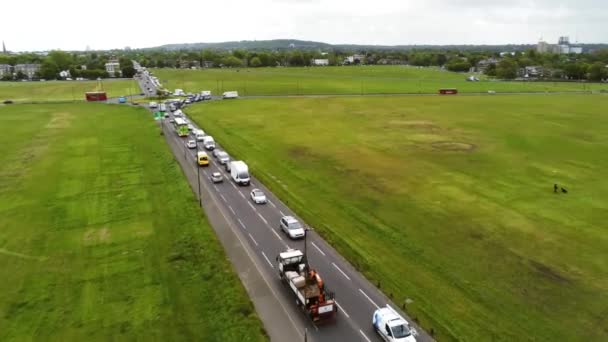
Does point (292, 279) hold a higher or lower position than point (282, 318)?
higher

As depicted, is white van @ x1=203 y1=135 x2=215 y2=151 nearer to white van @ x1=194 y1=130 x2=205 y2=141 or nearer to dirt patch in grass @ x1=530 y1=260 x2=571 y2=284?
white van @ x1=194 y1=130 x2=205 y2=141

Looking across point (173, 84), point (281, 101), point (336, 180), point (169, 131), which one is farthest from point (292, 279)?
point (173, 84)

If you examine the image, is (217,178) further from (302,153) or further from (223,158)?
(302,153)

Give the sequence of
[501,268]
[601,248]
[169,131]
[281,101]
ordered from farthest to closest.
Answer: [281,101] < [169,131] < [601,248] < [501,268]

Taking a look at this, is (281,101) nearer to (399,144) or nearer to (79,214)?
(399,144)

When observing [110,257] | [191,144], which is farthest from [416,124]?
[110,257]

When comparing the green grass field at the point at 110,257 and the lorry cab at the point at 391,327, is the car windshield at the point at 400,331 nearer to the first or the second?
the lorry cab at the point at 391,327
